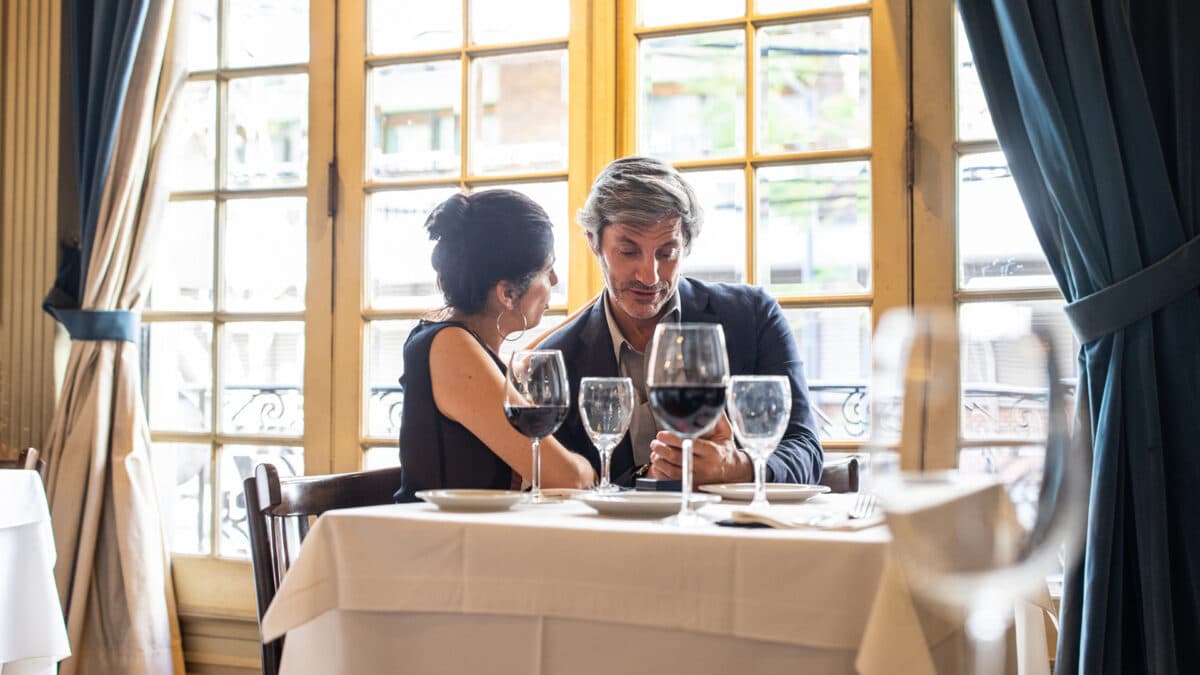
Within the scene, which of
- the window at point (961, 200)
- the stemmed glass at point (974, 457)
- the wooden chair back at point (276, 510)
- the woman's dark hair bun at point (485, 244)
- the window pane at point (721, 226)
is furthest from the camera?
the window pane at point (721, 226)

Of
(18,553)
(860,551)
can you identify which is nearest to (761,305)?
(860,551)

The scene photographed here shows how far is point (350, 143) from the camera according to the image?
313 centimetres

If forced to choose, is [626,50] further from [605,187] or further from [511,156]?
[605,187]

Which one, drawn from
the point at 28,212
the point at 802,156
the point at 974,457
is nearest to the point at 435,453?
the point at 974,457

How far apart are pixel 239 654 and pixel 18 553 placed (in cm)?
99

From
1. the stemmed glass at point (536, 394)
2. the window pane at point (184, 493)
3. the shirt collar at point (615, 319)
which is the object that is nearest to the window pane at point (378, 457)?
the window pane at point (184, 493)

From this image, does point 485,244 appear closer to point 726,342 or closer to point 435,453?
point 435,453

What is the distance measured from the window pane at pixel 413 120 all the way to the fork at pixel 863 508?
1951 millimetres

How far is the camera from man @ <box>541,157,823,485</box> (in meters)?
2.16

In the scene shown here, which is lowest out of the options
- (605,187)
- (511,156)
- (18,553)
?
(18,553)

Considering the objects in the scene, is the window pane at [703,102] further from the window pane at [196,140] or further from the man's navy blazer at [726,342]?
the window pane at [196,140]

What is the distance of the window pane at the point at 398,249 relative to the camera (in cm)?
309

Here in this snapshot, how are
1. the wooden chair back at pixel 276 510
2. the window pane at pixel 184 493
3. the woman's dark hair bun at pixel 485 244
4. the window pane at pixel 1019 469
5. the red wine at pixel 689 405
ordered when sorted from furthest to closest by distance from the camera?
1. the window pane at pixel 184 493
2. the woman's dark hair bun at pixel 485 244
3. the wooden chair back at pixel 276 510
4. the red wine at pixel 689 405
5. the window pane at pixel 1019 469

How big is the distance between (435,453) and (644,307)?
62cm
